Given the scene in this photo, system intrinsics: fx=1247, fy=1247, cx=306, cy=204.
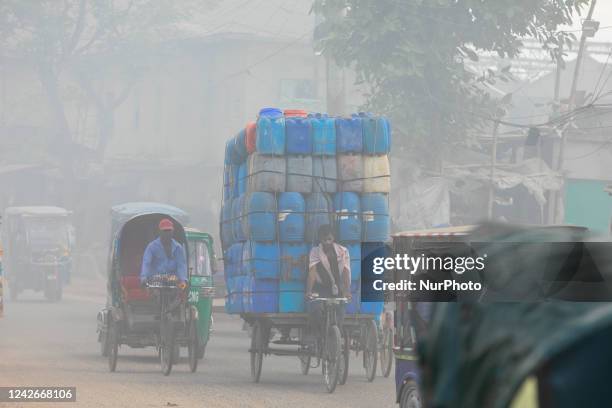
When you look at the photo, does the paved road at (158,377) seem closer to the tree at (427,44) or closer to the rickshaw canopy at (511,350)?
the tree at (427,44)

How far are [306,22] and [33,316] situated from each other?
29838mm

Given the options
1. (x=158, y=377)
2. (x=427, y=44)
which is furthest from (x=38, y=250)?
(x=158, y=377)

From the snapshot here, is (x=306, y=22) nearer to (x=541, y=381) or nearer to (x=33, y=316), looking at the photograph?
(x=33, y=316)

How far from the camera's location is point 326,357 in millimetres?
14141

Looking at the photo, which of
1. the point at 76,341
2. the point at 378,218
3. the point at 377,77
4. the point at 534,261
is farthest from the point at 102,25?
the point at 534,261

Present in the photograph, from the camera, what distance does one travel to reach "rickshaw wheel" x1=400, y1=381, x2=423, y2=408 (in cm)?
932

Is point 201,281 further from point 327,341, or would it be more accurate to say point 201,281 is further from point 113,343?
point 327,341

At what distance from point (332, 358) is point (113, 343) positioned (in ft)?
11.4

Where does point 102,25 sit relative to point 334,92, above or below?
above

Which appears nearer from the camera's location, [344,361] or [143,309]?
[344,361]

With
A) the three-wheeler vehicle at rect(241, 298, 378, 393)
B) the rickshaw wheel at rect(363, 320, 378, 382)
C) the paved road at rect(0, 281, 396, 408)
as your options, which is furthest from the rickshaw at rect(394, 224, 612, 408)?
the rickshaw wheel at rect(363, 320, 378, 382)

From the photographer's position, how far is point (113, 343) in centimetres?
1605

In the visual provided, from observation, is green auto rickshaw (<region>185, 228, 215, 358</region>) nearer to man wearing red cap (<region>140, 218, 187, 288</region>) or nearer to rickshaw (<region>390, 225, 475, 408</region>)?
man wearing red cap (<region>140, 218, 187, 288</region>)

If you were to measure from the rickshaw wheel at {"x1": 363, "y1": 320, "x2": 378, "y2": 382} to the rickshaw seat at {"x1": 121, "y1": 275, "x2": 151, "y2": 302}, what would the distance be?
3748mm
